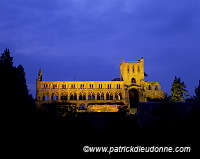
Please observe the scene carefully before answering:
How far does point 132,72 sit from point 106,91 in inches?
520

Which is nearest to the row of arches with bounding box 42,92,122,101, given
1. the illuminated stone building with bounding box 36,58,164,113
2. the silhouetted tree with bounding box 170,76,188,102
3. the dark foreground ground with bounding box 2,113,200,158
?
the illuminated stone building with bounding box 36,58,164,113

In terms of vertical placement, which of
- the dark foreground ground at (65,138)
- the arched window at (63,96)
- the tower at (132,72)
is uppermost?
the tower at (132,72)

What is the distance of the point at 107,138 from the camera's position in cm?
3459

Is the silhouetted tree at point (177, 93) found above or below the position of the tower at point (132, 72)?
below

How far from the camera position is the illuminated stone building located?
8650cm

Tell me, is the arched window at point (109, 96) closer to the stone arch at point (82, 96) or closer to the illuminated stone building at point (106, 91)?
the illuminated stone building at point (106, 91)

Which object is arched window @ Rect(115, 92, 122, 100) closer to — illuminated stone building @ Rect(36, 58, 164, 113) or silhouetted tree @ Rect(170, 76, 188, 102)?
illuminated stone building @ Rect(36, 58, 164, 113)

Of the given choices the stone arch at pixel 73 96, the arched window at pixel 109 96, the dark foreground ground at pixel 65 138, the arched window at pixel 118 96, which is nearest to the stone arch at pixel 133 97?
the arched window at pixel 118 96

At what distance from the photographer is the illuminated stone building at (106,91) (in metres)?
86.5

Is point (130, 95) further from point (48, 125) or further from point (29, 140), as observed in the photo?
point (29, 140)

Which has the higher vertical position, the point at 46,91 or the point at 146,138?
the point at 46,91

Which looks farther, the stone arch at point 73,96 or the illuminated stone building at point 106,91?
the stone arch at point 73,96

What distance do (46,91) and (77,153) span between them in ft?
209

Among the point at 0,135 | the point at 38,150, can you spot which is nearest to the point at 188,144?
the point at 38,150
